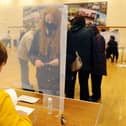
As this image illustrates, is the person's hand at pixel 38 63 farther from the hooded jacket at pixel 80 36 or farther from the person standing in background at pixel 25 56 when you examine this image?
the hooded jacket at pixel 80 36

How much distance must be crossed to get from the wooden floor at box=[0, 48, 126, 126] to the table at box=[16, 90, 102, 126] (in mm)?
272

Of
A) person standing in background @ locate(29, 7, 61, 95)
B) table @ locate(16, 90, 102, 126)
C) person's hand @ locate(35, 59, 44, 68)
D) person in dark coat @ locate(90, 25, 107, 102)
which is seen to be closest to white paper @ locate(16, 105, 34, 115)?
table @ locate(16, 90, 102, 126)

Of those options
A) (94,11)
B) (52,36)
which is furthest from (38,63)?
(94,11)

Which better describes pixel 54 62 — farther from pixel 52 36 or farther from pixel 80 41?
pixel 80 41

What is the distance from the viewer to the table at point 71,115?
134 centimetres

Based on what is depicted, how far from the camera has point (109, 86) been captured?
13.6 ft

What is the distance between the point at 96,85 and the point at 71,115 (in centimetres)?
193

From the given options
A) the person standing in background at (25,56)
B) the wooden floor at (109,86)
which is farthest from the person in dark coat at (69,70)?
the person standing in background at (25,56)

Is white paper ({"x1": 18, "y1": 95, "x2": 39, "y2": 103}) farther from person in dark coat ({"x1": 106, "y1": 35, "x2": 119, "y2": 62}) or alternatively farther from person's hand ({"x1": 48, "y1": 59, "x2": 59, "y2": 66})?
person in dark coat ({"x1": 106, "y1": 35, "x2": 119, "y2": 62})

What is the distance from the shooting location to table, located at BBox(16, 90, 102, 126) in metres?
1.34

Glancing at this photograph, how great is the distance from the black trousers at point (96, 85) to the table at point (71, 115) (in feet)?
5.39

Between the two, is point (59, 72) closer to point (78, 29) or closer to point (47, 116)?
point (47, 116)

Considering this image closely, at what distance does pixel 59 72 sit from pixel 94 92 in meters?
2.01

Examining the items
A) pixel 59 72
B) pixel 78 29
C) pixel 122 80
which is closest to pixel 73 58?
pixel 78 29
